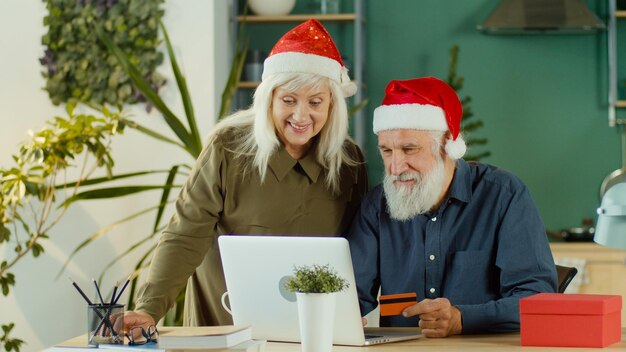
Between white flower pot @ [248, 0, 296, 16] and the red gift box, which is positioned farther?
white flower pot @ [248, 0, 296, 16]

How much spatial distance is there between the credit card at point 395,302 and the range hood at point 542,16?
3.22 metres

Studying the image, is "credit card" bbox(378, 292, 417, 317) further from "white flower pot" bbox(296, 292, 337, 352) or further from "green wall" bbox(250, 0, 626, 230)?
"green wall" bbox(250, 0, 626, 230)

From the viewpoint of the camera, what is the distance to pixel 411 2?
6000 millimetres

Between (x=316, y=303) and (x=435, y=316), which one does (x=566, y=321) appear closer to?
(x=435, y=316)

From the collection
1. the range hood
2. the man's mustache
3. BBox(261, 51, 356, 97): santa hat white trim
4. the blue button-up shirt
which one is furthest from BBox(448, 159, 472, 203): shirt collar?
the range hood

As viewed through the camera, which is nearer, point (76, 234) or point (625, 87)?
point (76, 234)

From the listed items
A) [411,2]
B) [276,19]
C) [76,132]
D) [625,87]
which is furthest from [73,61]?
[625,87]

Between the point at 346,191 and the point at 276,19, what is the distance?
273 centimetres

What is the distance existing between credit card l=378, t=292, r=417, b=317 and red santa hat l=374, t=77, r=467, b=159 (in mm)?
471

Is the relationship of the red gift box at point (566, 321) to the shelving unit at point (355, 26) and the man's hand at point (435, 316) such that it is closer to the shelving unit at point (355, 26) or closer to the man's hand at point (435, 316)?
the man's hand at point (435, 316)

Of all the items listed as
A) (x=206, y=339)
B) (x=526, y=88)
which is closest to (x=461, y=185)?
(x=206, y=339)

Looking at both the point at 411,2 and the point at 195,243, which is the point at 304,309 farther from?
the point at 411,2

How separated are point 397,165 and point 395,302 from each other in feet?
1.31

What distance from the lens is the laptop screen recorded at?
245 cm
